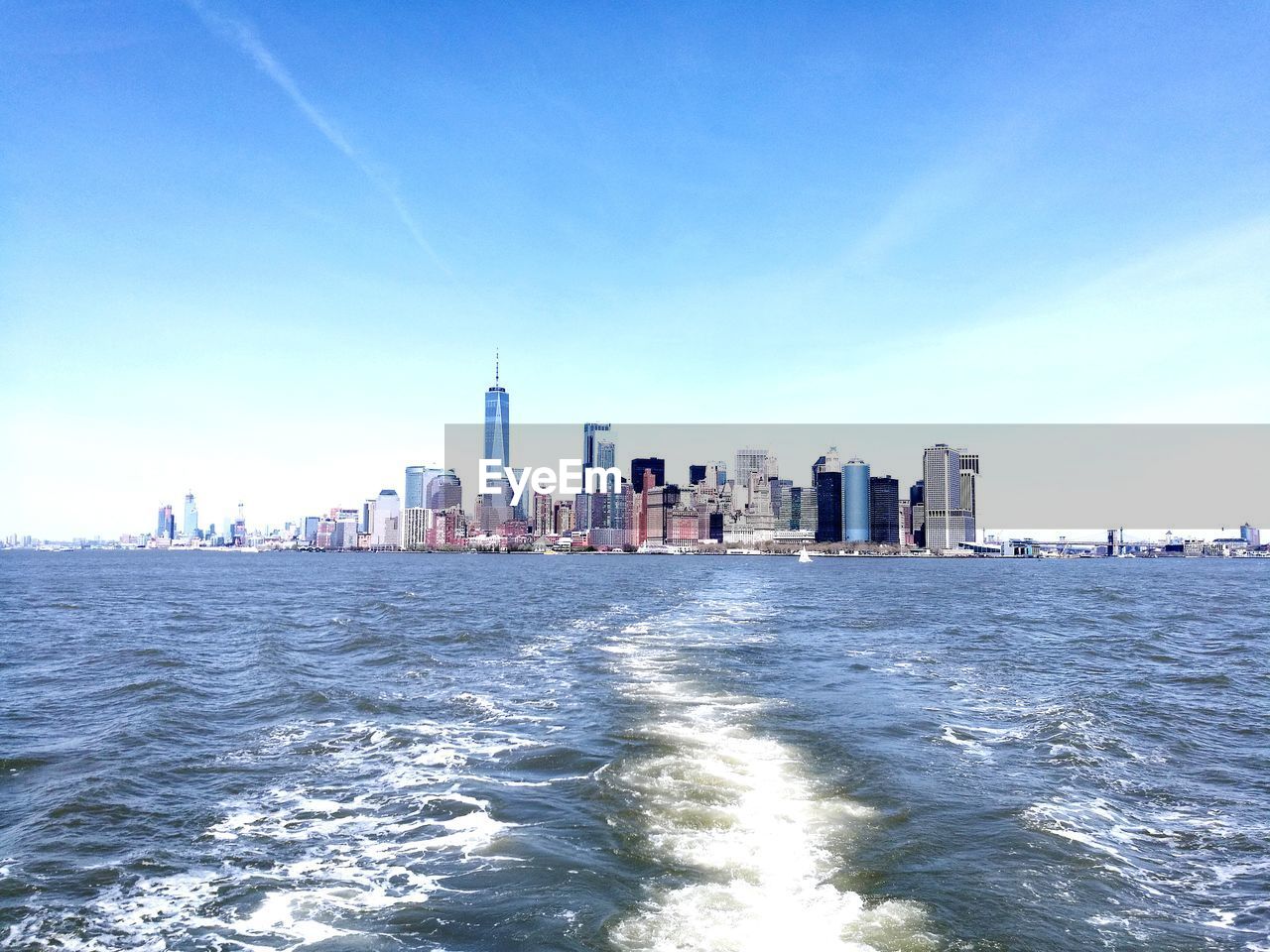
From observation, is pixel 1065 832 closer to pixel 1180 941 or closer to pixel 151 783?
pixel 1180 941

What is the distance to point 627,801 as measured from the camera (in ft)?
49.8

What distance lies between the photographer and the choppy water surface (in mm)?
10719

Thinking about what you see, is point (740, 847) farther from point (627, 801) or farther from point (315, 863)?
point (315, 863)

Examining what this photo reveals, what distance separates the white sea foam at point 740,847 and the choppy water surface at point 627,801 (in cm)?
7

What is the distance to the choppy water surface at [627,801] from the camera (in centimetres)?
1072

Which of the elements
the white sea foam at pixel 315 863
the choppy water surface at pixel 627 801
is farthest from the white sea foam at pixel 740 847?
the white sea foam at pixel 315 863

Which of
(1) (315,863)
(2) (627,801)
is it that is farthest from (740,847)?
(1) (315,863)

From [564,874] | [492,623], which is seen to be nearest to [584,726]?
[564,874]

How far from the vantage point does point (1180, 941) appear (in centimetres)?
1042

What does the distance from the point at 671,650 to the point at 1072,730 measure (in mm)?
18114

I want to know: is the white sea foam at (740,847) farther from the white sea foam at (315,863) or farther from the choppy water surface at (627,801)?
the white sea foam at (315,863)

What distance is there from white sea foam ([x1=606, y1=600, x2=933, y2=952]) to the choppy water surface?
68 mm

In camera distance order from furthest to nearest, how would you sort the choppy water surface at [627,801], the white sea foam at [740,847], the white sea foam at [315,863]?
the choppy water surface at [627,801]
the white sea foam at [315,863]
the white sea foam at [740,847]

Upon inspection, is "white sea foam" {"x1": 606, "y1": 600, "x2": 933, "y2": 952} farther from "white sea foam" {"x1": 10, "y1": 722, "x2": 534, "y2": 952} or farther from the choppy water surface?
"white sea foam" {"x1": 10, "y1": 722, "x2": 534, "y2": 952}
